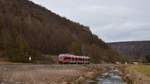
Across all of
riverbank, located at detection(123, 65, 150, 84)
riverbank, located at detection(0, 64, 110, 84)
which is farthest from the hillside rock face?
riverbank, located at detection(0, 64, 110, 84)

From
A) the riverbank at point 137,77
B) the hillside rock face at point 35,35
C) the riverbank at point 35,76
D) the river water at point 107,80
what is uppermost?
the hillside rock face at point 35,35

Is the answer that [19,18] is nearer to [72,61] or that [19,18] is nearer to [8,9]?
[8,9]

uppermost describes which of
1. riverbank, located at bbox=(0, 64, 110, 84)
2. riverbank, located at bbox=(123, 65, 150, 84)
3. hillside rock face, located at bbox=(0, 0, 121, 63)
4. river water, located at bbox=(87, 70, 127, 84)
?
hillside rock face, located at bbox=(0, 0, 121, 63)

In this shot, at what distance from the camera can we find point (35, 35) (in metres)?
141

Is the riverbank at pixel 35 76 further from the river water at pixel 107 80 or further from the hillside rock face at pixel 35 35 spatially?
the hillside rock face at pixel 35 35

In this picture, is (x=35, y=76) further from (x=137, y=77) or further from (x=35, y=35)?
(x=35, y=35)

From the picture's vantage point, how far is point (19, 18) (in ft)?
461

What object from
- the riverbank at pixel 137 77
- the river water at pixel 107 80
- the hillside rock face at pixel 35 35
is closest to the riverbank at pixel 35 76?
the river water at pixel 107 80

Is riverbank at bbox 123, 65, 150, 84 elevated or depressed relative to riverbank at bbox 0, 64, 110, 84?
depressed

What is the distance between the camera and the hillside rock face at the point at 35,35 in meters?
105

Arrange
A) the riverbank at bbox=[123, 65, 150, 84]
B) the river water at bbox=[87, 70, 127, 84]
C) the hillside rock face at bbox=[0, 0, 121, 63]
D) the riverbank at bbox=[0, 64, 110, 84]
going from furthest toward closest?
1. the hillside rock face at bbox=[0, 0, 121, 63]
2. the river water at bbox=[87, 70, 127, 84]
3. the riverbank at bbox=[123, 65, 150, 84]
4. the riverbank at bbox=[0, 64, 110, 84]

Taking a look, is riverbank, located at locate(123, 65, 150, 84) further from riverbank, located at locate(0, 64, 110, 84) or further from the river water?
riverbank, located at locate(0, 64, 110, 84)

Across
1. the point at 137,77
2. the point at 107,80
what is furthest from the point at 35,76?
the point at 107,80

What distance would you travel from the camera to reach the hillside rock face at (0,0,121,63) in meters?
105
